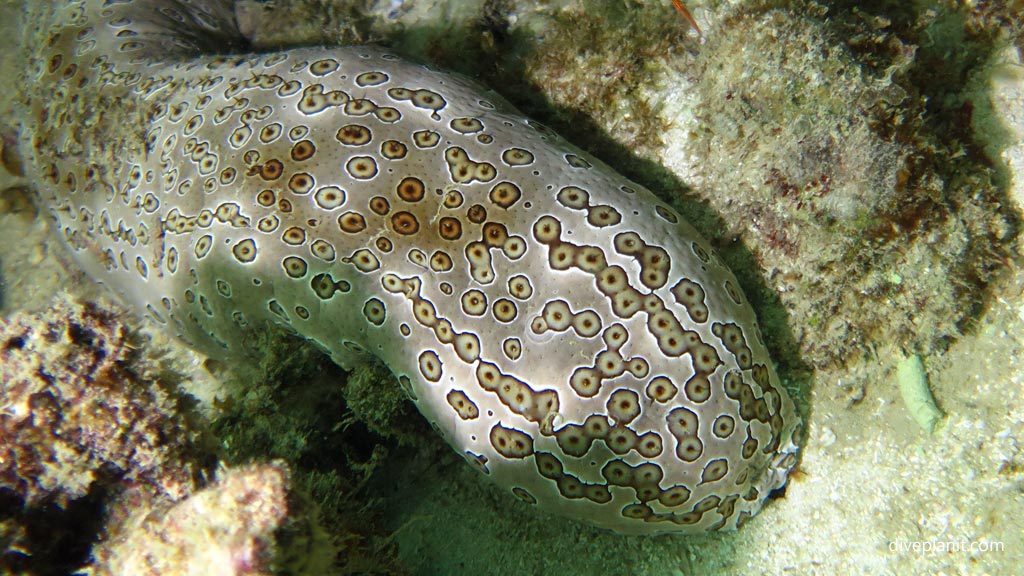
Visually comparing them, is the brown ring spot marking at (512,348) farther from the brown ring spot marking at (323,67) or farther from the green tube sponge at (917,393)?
the green tube sponge at (917,393)

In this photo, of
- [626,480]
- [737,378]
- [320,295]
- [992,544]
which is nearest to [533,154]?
[320,295]

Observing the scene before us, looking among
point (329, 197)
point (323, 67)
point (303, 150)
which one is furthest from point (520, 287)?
point (323, 67)

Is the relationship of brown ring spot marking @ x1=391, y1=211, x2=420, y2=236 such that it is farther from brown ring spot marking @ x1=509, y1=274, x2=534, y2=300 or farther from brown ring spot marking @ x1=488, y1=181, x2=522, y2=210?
brown ring spot marking @ x1=509, y1=274, x2=534, y2=300

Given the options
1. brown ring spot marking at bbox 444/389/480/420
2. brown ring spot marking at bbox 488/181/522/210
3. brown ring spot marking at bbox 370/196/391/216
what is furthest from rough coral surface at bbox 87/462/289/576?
brown ring spot marking at bbox 488/181/522/210

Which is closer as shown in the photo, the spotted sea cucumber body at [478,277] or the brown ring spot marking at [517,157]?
the spotted sea cucumber body at [478,277]

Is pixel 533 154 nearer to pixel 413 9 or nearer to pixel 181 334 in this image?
pixel 413 9

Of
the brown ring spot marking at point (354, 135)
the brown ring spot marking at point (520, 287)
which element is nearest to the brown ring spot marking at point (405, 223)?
the brown ring spot marking at point (354, 135)
